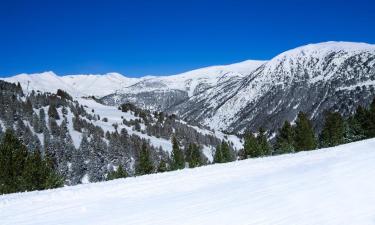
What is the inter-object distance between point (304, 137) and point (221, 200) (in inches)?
2076

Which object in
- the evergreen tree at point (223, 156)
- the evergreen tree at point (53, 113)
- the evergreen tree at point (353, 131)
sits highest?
the evergreen tree at point (53, 113)

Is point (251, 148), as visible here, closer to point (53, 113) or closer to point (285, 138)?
point (285, 138)

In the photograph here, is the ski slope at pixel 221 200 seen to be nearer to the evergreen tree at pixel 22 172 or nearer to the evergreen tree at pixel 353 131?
the evergreen tree at pixel 22 172

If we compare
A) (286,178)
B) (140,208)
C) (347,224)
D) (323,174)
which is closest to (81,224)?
(140,208)

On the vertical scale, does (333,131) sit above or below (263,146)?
above

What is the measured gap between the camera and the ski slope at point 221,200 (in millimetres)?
15016

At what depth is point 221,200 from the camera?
58.8 feet

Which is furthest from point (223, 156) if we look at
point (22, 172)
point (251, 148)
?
point (22, 172)

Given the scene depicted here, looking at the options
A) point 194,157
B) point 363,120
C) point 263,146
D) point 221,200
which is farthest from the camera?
point 194,157

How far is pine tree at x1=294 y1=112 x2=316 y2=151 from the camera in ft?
221

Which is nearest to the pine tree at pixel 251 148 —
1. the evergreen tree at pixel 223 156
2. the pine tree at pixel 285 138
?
the pine tree at pixel 285 138

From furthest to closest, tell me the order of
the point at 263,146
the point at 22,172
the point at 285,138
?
the point at 263,146 → the point at 285,138 → the point at 22,172

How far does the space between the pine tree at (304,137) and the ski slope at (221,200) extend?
41520 mm

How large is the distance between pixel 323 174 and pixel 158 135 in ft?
491
